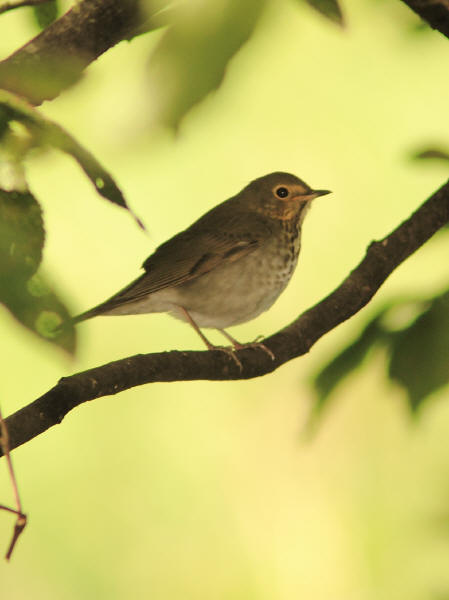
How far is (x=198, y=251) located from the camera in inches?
125

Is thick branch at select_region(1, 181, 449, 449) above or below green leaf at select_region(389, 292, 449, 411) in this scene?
above

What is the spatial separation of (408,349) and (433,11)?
720mm

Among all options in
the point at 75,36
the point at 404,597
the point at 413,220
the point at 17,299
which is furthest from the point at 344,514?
the point at 17,299

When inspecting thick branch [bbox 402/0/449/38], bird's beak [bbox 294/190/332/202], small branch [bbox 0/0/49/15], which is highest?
small branch [bbox 0/0/49/15]

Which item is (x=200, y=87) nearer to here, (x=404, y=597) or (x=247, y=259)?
(x=247, y=259)

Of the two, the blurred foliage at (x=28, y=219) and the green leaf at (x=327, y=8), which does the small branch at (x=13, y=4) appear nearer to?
the blurred foliage at (x=28, y=219)

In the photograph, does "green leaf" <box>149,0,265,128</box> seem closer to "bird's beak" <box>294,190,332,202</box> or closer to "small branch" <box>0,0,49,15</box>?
"small branch" <box>0,0,49,15</box>

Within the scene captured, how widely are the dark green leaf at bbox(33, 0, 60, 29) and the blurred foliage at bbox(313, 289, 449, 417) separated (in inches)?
36.3

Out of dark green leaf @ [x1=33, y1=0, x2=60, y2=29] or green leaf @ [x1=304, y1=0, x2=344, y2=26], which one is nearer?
green leaf @ [x1=304, y1=0, x2=344, y2=26]

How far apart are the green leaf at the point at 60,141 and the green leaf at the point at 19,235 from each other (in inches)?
3.0

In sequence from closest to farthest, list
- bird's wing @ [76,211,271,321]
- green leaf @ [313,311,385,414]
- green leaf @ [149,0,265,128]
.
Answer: green leaf @ [149,0,265,128] < green leaf @ [313,311,385,414] < bird's wing @ [76,211,271,321]

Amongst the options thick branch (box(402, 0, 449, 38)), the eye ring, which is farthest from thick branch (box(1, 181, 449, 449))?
the eye ring

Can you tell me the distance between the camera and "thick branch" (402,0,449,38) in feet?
4.77

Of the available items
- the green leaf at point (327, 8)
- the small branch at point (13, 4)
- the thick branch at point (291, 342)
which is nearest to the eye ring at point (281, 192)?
the thick branch at point (291, 342)
